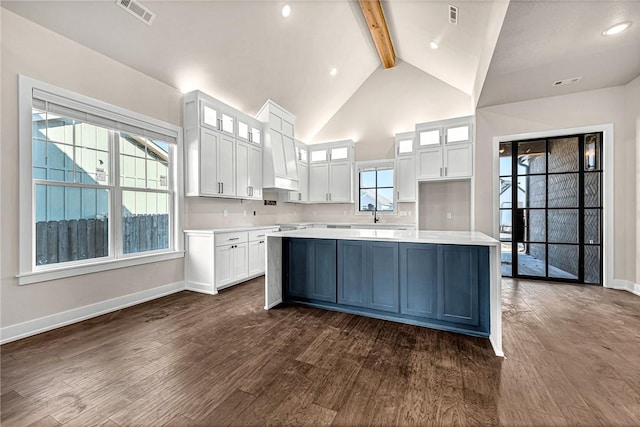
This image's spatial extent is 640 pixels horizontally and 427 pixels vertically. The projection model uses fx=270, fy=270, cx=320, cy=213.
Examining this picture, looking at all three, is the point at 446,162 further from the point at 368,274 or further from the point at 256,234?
the point at 256,234

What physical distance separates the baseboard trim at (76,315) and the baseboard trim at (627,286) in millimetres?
6426

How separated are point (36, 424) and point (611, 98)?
692 cm

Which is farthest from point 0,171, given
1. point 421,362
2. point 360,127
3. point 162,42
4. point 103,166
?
point 360,127

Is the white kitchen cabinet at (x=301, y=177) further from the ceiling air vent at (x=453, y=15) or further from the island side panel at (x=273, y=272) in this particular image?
the ceiling air vent at (x=453, y=15)

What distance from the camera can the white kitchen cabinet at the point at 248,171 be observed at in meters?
4.63

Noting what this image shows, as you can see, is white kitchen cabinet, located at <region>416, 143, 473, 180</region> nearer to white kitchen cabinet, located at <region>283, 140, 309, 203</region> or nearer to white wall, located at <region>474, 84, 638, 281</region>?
white wall, located at <region>474, 84, 638, 281</region>

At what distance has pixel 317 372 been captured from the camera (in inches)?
75.9

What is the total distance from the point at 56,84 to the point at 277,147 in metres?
3.17

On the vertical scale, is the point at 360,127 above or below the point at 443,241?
above

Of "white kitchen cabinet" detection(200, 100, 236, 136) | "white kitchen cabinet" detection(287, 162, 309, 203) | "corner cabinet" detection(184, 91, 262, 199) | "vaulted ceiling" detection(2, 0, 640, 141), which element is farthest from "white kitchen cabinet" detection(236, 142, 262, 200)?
"white kitchen cabinet" detection(287, 162, 309, 203)

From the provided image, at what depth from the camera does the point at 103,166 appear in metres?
3.18

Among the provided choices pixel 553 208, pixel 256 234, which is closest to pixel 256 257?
pixel 256 234

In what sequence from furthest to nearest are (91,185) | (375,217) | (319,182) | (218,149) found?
(319,182), (375,217), (218,149), (91,185)

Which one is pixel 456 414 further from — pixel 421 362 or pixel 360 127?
pixel 360 127
